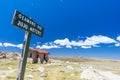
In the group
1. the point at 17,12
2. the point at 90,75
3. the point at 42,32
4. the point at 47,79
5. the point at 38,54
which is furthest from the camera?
the point at 38,54

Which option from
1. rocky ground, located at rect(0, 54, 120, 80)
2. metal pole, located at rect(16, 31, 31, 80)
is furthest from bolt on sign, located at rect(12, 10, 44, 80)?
rocky ground, located at rect(0, 54, 120, 80)

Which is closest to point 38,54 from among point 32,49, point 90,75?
point 32,49

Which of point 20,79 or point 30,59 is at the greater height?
point 30,59

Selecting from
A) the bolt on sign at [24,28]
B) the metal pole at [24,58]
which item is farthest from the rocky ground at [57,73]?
the metal pole at [24,58]

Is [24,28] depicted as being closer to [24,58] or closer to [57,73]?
[24,58]

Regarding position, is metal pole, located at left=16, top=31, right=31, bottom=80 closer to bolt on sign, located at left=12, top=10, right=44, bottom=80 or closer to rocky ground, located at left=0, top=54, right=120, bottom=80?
bolt on sign, located at left=12, top=10, right=44, bottom=80

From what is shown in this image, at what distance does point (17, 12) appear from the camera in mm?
10516

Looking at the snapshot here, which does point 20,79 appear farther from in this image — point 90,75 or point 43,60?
point 43,60

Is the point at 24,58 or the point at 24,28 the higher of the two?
the point at 24,28

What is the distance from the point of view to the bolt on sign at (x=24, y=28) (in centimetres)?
1052

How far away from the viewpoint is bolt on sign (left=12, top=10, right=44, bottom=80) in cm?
1052

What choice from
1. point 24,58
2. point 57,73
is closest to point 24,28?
point 24,58

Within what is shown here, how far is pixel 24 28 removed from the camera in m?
11.1

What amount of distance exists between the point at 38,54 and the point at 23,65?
52.8m
